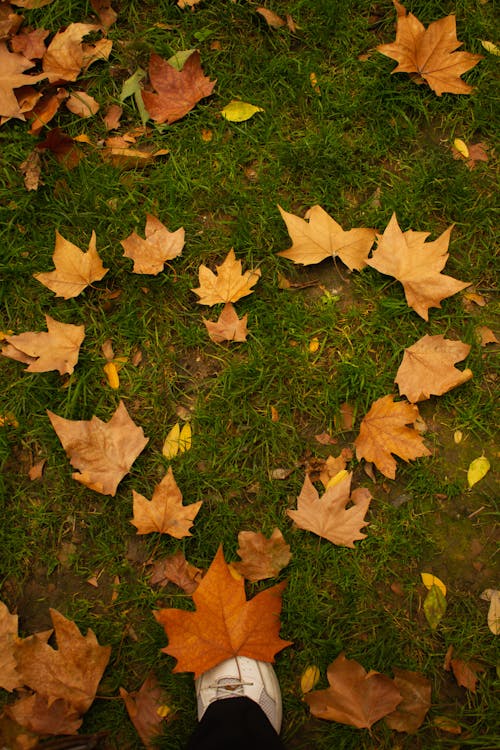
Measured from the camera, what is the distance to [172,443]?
6.99 ft

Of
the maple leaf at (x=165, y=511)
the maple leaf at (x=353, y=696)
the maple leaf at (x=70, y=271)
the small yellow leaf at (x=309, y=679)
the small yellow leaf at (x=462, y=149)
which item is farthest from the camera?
the small yellow leaf at (x=462, y=149)

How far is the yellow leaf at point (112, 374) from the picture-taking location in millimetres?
2203

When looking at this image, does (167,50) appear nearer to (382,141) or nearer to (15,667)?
(382,141)

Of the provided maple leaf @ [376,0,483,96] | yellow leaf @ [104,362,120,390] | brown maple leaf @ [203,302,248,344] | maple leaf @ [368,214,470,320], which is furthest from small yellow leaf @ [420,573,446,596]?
maple leaf @ [376,0,483,96]

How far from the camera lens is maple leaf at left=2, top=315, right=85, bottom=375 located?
2.17m

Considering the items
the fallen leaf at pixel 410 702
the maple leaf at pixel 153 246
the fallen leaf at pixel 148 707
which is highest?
the maple leaf at pixel 153 246

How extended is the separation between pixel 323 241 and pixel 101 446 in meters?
1.12

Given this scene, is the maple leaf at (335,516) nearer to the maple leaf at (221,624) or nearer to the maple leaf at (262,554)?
the maple leaf at (262,554)

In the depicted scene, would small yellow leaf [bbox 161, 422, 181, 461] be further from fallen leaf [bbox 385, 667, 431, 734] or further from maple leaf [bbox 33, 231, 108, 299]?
fallen leaf [bbox 385, 667, 431, 734]

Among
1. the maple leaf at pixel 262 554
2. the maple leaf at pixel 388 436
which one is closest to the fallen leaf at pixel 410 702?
the maple leaf at pixel 262 554

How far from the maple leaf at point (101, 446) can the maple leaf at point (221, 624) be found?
0.48 metres

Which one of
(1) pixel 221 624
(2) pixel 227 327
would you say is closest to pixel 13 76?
(2) pixel 227 327

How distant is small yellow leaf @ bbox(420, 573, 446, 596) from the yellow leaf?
51.0 inches

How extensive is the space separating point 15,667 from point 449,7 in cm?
304
